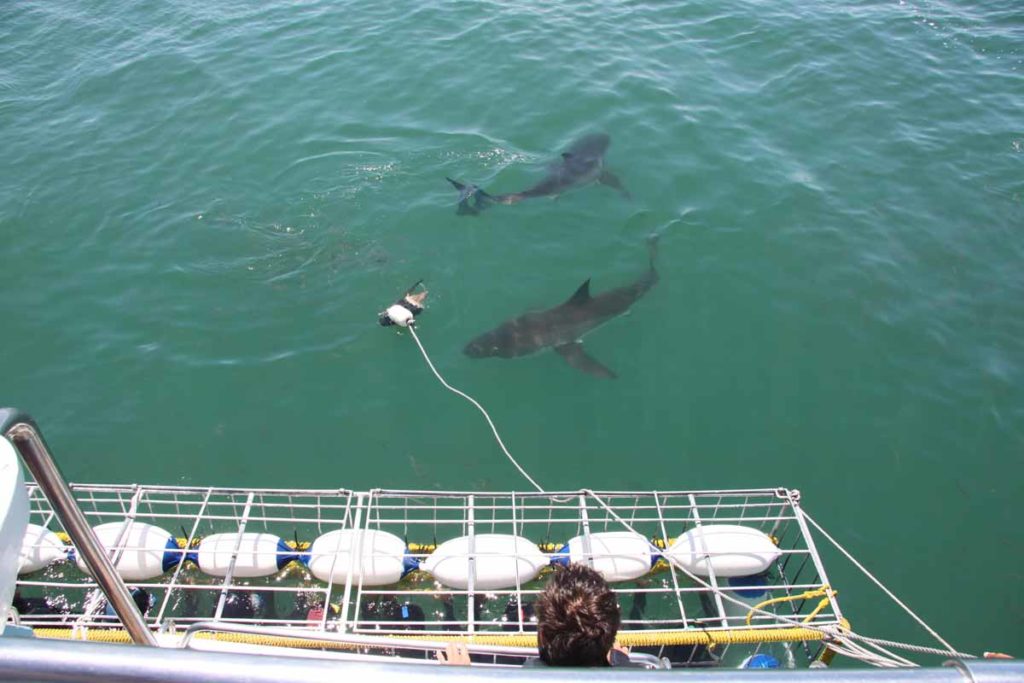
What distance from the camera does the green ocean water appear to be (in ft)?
28.7

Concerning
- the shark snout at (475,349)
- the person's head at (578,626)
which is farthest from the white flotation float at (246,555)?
the person's head at (578,626)

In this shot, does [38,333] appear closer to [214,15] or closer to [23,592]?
[23,592]

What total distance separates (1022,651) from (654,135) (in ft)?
35.1

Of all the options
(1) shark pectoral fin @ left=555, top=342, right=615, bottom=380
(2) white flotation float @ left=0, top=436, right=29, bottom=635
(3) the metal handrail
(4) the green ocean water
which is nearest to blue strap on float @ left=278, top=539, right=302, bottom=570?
(4) the green ocean water

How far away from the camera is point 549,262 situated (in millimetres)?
11586

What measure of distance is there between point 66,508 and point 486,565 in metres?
4.83

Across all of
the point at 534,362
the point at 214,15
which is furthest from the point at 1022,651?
the point at 214,15

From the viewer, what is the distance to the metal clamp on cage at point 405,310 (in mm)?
9945

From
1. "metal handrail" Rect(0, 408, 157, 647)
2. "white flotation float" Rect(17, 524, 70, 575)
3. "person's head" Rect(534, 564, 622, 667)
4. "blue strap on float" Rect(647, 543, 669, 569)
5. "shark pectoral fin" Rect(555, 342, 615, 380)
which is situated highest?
"metal handrail" Rect(0, 408, 157, 647)

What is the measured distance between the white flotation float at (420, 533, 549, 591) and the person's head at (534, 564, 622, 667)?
3525 mm

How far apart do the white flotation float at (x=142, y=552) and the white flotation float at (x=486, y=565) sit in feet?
8.03

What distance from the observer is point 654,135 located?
570 inches

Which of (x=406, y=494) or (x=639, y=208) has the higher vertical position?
(x=406, y=494)

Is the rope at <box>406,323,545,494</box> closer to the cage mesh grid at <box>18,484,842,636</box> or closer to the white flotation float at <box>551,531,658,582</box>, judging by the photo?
the cage mesh grid at <box>18,484,842,636</box>
